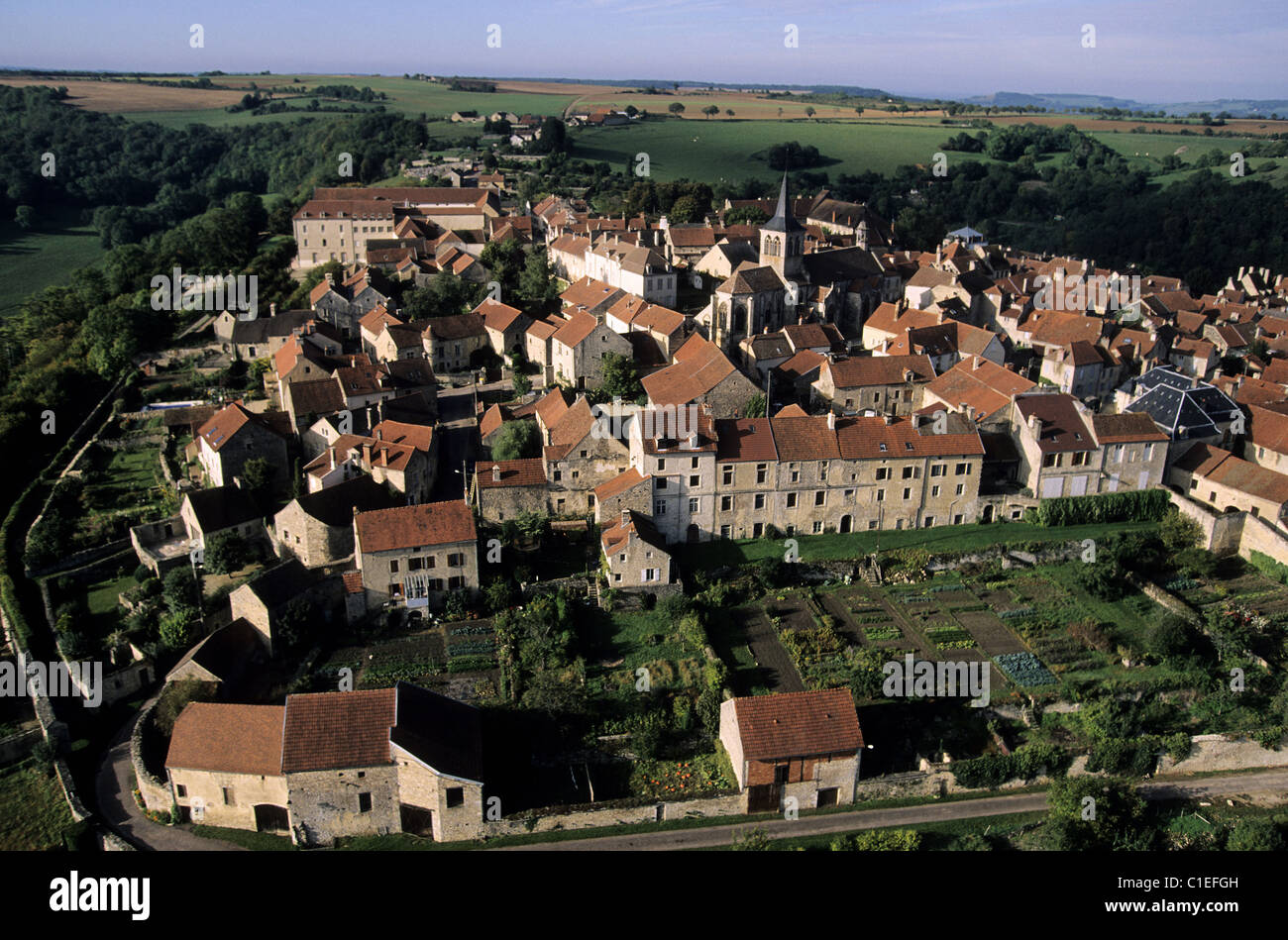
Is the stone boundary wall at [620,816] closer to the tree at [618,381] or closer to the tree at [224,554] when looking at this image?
the tree at [224,554]

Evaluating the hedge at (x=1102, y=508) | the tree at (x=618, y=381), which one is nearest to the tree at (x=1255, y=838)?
the hedge at (x=1102, y=508)

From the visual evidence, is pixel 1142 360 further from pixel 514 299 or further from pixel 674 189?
pixel 674 189

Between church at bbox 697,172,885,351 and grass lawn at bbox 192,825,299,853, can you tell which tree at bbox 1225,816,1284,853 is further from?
church at bbox 697,172,885,351

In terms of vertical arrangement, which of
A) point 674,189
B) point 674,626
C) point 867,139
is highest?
point 867,139

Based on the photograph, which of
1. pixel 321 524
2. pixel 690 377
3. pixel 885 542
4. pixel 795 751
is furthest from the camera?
pixel 690 377

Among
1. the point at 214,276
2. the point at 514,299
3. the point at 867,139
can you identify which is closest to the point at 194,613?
the point at 514,299

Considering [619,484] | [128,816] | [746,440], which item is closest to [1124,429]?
[746,440]

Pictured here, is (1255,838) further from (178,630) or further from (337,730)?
(178,630)
